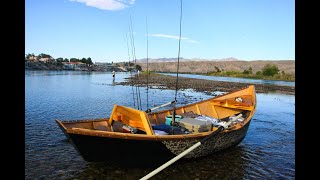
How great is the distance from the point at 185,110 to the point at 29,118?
9.84 meters

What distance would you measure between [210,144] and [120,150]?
12.0 feet

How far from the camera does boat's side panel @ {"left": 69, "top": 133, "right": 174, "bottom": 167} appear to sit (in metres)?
7.66

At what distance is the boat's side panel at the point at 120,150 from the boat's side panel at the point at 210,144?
0.31 m

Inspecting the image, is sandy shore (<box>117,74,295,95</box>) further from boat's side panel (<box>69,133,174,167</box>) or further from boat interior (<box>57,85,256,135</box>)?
boat's side panel (<box>69,133,174,167</box>)

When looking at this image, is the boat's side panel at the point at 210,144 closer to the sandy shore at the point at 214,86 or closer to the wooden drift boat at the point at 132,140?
the wooden drift boat at the point at 132,140

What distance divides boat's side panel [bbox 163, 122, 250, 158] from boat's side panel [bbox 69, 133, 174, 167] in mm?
313

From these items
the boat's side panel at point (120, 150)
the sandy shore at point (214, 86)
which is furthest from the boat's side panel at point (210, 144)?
the sandy shore at point (214, 86)

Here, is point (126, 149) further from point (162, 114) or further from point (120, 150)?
point (162, 114)

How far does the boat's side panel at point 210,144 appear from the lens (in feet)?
28.2

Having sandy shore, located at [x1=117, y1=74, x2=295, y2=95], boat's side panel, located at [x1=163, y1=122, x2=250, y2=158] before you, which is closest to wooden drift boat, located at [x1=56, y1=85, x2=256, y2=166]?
boat's side panel, located at [x1=163, y1=122, x2=250, y2=158]

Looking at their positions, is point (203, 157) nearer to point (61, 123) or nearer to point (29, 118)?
point (61, 123)

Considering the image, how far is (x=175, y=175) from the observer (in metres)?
8.53

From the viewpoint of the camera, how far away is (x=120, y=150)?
312 inches

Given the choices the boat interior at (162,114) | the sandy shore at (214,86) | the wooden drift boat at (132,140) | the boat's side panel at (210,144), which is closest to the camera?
the wooden drift boat at (132,140)
